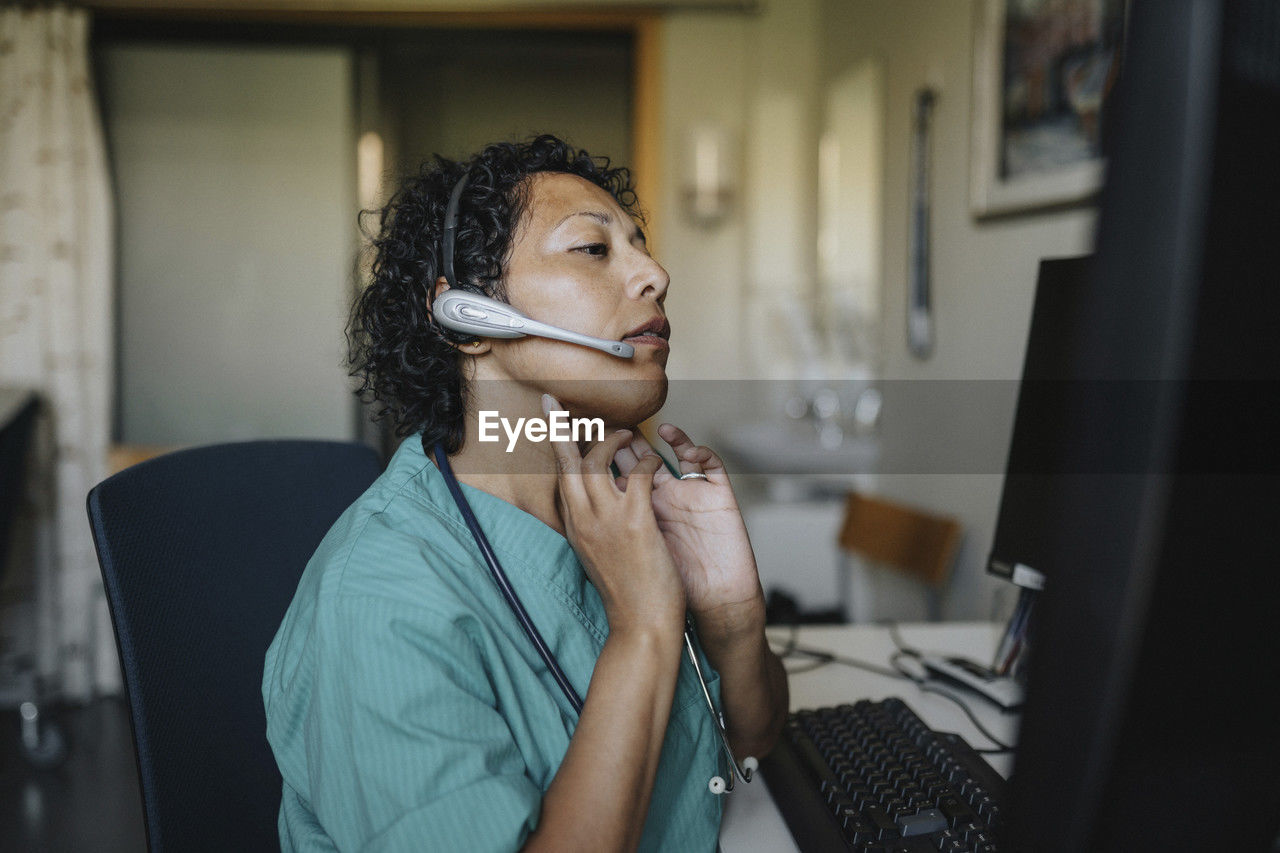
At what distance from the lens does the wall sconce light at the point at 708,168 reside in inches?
134

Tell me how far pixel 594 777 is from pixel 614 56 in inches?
145

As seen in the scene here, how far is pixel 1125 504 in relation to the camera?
275mm

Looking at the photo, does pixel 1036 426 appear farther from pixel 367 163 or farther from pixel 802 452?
pixel 367 163

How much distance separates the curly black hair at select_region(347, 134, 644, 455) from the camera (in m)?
0.83

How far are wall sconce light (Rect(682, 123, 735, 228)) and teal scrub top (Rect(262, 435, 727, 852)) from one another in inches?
110

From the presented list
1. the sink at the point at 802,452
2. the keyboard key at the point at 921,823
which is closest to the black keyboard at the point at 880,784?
the keyboard key at the point at 921,823

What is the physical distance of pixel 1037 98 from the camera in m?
1.68

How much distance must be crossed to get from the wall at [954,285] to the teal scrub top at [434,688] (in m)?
1.20

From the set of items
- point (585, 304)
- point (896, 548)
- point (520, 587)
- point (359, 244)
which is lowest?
point (896, 548)

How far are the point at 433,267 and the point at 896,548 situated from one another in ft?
5.28

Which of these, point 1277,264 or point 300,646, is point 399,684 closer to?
point 300,646

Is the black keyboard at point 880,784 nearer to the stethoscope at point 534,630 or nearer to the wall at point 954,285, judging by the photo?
the stethoscope at point 534,630

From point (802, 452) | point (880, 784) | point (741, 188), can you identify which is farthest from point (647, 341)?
point (741, 188)
